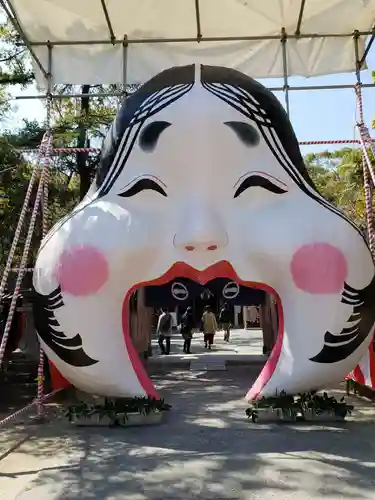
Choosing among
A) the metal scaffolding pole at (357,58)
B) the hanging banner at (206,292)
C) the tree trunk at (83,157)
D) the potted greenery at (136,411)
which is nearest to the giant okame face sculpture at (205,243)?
the potted greenery at (136,411)

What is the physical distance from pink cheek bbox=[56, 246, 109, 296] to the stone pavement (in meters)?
1.47

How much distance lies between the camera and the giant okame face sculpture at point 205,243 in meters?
6.14

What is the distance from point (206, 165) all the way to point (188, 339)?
905 cm

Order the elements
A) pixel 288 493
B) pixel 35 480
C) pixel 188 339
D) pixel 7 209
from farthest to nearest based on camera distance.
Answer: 1. pixel 188 339
2. pixel 7 209
3. pixel 35 480
4. pixel 288 493

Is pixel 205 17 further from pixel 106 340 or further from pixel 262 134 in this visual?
pixel 106 340

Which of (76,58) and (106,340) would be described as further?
(76,58)

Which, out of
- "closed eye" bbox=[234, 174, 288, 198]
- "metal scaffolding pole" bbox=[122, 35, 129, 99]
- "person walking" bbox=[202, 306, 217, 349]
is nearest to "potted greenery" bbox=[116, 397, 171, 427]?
"closed eye" bbox=[234, 174, 288, 198]

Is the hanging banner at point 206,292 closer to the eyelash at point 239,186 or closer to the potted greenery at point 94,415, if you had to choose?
the eyelash at point 239,186

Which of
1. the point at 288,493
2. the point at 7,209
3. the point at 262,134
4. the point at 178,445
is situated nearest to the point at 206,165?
the point at 262,134

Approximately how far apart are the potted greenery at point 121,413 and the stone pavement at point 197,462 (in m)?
0.11

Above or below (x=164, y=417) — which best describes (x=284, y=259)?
above

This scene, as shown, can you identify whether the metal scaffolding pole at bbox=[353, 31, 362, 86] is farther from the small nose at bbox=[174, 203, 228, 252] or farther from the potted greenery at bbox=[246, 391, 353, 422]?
the potted greenery at bbox=[246, 391, 353, 422]

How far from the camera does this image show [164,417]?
6914mm

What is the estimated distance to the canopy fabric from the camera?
755cm
